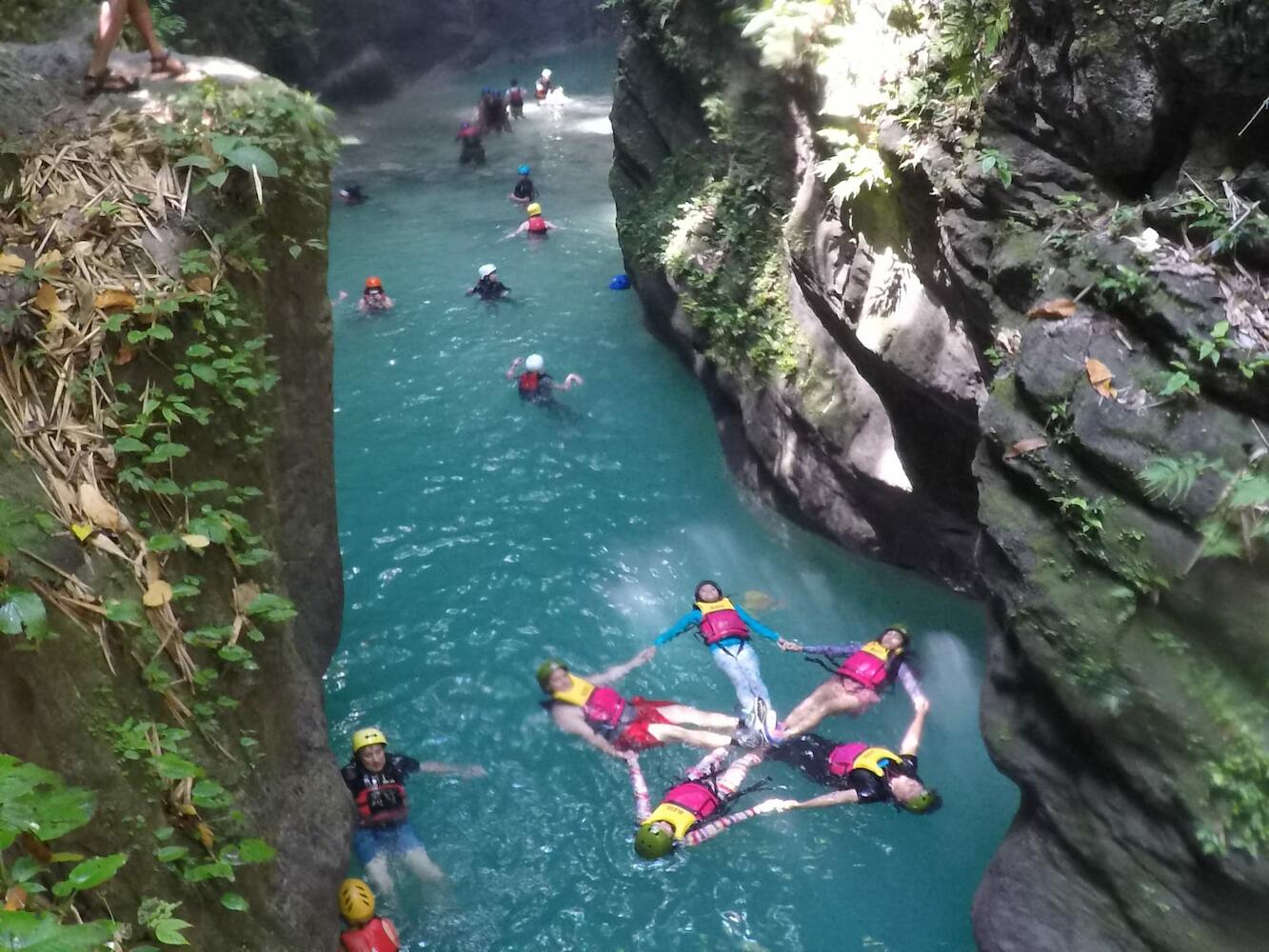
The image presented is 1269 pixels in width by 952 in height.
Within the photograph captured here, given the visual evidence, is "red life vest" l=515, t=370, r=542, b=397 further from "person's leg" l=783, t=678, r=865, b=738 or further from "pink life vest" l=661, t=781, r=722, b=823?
"pink life vest" l=661, t=781, r=722, b=823

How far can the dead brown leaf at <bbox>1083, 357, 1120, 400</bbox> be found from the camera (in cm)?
436

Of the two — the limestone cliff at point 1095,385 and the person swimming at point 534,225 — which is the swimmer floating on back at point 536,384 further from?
the person swimming at point 534,225

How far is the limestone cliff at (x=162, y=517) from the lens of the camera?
3010mm

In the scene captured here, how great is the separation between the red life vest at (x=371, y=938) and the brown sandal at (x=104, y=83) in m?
4.97

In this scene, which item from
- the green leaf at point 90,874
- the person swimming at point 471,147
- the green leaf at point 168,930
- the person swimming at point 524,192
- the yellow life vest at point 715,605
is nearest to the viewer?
the green leaf at point 90,874

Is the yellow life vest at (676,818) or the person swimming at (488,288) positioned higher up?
the person swimming at (488,288)

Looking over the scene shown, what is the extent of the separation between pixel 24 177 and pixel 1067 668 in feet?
18.7

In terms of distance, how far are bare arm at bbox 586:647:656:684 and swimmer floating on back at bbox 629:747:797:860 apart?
1016 mm

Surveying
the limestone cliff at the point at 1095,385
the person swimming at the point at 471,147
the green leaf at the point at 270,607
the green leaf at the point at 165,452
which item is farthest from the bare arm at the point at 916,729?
the person swimming at the point at 471,147

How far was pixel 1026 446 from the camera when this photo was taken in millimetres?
4629

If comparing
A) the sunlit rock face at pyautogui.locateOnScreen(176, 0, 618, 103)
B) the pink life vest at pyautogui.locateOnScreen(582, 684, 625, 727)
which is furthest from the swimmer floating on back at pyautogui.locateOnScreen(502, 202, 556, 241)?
the pink life vest at pyautogui.locateOnScreen(582, 684, 625, 727)

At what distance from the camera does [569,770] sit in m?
6.83

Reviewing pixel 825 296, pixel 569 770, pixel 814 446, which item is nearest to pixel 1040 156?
pixel 825 296

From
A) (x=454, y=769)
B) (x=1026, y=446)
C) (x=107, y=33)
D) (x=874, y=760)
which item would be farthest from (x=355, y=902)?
(x=107, y=33)
